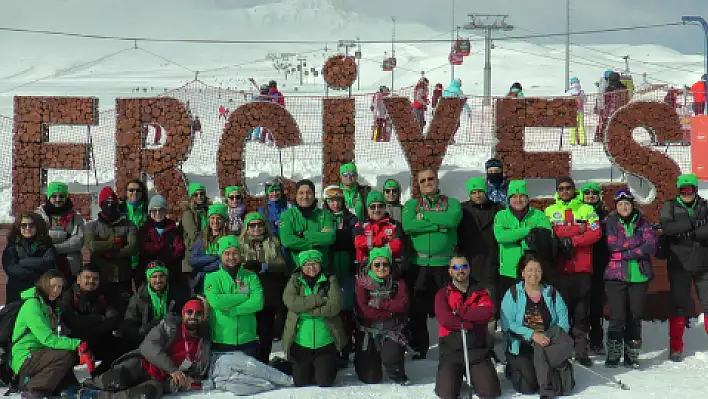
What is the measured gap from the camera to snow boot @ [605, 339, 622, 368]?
707 centimetres

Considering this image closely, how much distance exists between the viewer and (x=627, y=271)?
708 cm

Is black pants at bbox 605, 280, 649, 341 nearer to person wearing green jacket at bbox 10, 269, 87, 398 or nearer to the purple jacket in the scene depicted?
the purple jacket

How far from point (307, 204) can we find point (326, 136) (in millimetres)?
2620

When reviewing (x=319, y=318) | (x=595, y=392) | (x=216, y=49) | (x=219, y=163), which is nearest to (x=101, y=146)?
(x=219, y=163)

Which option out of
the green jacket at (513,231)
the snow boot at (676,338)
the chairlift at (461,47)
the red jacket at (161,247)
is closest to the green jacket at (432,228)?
the green jacket at (513,231)

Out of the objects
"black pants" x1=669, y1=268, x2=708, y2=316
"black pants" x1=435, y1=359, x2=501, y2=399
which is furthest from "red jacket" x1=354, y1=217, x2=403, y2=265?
"black pants" x1=669, y1=268, x2=708, y2=316

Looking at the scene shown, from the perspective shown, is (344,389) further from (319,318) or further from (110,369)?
(110,369)

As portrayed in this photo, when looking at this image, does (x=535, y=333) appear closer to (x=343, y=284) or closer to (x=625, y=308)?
(x=625, y=308)

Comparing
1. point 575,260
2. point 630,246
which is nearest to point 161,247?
point 575,260

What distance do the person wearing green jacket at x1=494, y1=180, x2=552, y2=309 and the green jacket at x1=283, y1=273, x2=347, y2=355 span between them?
161 centimetres

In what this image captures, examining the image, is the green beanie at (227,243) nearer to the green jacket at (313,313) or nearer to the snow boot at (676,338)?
the green jacket at (313,313)

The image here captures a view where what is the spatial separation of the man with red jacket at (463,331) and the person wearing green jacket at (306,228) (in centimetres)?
123

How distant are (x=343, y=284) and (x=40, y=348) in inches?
105

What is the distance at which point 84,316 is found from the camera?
6.49m
